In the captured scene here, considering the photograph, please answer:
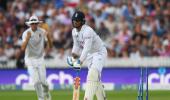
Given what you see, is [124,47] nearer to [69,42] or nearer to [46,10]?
[69,42]

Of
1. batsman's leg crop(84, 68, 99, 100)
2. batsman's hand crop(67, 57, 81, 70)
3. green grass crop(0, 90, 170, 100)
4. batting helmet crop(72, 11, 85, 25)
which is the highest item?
batting helmet crop(72, 11, 85, 25)

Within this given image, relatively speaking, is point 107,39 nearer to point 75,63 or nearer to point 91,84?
point 91,84

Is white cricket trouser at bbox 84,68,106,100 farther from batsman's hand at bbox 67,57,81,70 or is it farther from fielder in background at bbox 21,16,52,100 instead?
fielder in background at bbox 21,16,52,100

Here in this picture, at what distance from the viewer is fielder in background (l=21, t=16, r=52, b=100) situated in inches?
498

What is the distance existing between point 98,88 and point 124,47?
794 centimetres

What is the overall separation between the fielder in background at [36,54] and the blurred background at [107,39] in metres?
3.73

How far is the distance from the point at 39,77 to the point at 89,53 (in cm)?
209

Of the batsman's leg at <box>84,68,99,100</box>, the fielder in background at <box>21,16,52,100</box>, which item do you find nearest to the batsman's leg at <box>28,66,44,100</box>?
the fielder in background at <box>21,16,52,100</box>

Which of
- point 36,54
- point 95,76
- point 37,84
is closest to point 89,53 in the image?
point 95,76

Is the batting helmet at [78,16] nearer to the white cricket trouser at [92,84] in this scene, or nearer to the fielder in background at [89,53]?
the fielder in background at [89,53]

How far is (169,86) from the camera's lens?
1777cm

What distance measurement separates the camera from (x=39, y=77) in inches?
503

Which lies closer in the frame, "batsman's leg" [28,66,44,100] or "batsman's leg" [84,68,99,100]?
"batsman's leg" [84,68,99,100]

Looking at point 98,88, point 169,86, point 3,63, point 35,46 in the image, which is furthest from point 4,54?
point 98,88
